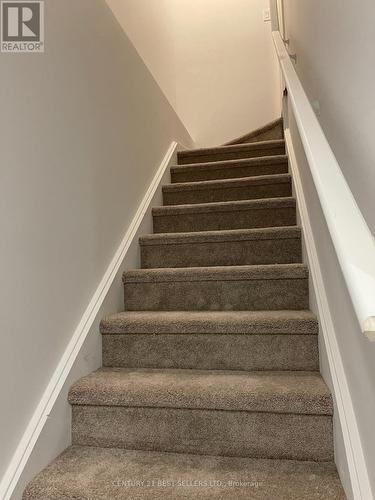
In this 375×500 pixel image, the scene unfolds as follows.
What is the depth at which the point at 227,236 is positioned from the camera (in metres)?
1.94

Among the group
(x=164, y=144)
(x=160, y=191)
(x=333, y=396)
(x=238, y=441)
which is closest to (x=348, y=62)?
(x=333, y=396)

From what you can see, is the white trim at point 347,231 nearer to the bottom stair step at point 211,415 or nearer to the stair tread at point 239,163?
the bottom stair step at point 211,415

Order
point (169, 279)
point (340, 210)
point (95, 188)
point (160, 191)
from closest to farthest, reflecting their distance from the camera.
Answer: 1. point (340, 210)
2. point (95, 188)
3. point (169, 279)
4. point (160, 191)

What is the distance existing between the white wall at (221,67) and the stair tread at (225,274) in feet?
8.32

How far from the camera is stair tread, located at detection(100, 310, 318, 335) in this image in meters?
1.36

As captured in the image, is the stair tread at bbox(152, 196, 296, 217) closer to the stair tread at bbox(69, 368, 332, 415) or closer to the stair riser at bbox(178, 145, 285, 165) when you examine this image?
the stair riser at bbox(178, 145, 285, 165)

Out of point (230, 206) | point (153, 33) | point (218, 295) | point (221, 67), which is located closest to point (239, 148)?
point (230, 206)

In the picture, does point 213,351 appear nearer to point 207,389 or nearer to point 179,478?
point 207,389

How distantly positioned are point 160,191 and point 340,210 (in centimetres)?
199

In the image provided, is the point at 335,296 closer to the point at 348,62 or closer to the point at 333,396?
the point at 333,396

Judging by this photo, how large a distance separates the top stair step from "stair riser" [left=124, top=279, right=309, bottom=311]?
153 cm

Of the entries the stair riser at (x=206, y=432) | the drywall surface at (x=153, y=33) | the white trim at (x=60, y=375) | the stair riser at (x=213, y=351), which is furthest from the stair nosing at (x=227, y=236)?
the drywall surface at (x=153, y=33)

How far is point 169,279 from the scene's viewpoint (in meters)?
1.74

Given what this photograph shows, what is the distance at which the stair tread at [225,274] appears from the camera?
1608mm
